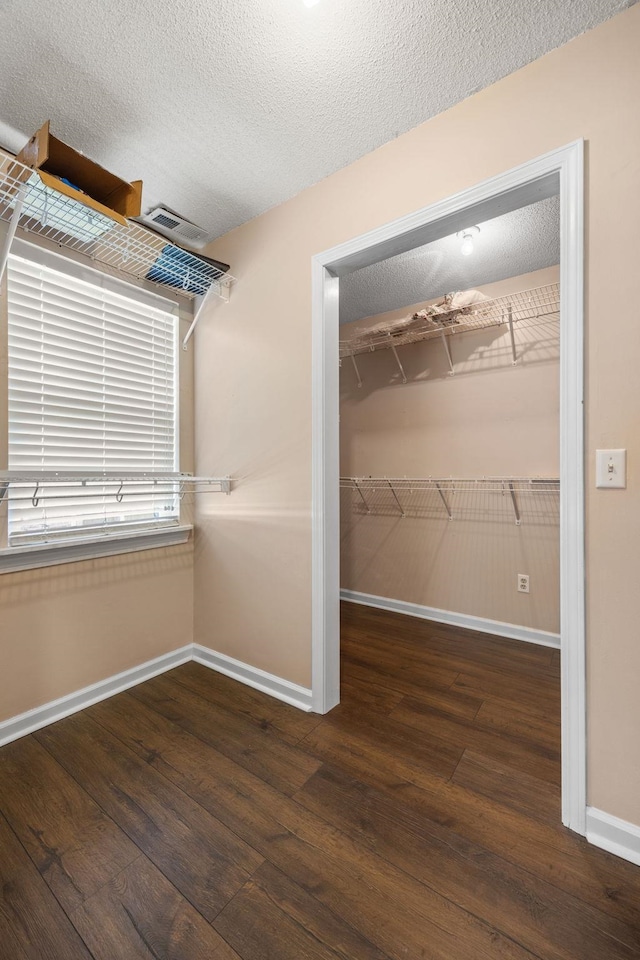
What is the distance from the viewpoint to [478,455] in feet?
9.34

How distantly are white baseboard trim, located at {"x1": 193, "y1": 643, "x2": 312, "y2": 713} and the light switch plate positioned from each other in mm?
1498

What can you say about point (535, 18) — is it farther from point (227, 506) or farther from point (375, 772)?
point (375, 772)

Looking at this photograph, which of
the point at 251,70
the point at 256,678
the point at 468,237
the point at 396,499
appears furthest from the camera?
the point at 396,499

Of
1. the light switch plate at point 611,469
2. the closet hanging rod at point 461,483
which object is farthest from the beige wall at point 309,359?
the closet hanging rod at point 461,483

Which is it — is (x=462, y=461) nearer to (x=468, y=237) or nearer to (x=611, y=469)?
(x=468, y=237)

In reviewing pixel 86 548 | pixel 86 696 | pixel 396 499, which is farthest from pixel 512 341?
pixel 86 696

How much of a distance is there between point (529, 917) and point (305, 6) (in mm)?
2519

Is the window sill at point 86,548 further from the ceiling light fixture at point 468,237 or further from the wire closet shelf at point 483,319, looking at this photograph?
the ceiling light fixture at point 468,237

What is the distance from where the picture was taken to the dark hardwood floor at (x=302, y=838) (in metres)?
0.97

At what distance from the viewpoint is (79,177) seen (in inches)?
60.7

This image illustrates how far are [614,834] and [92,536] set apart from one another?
2239mm

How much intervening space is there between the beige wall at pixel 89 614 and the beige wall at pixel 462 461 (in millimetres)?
1564

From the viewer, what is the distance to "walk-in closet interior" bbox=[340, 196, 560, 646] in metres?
2.54

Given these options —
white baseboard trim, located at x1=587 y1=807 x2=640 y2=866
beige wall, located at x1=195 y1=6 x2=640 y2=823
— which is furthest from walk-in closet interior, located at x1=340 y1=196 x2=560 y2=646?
white baseboard trim, located at x1=587 y1=807 x2=640 y2=866
